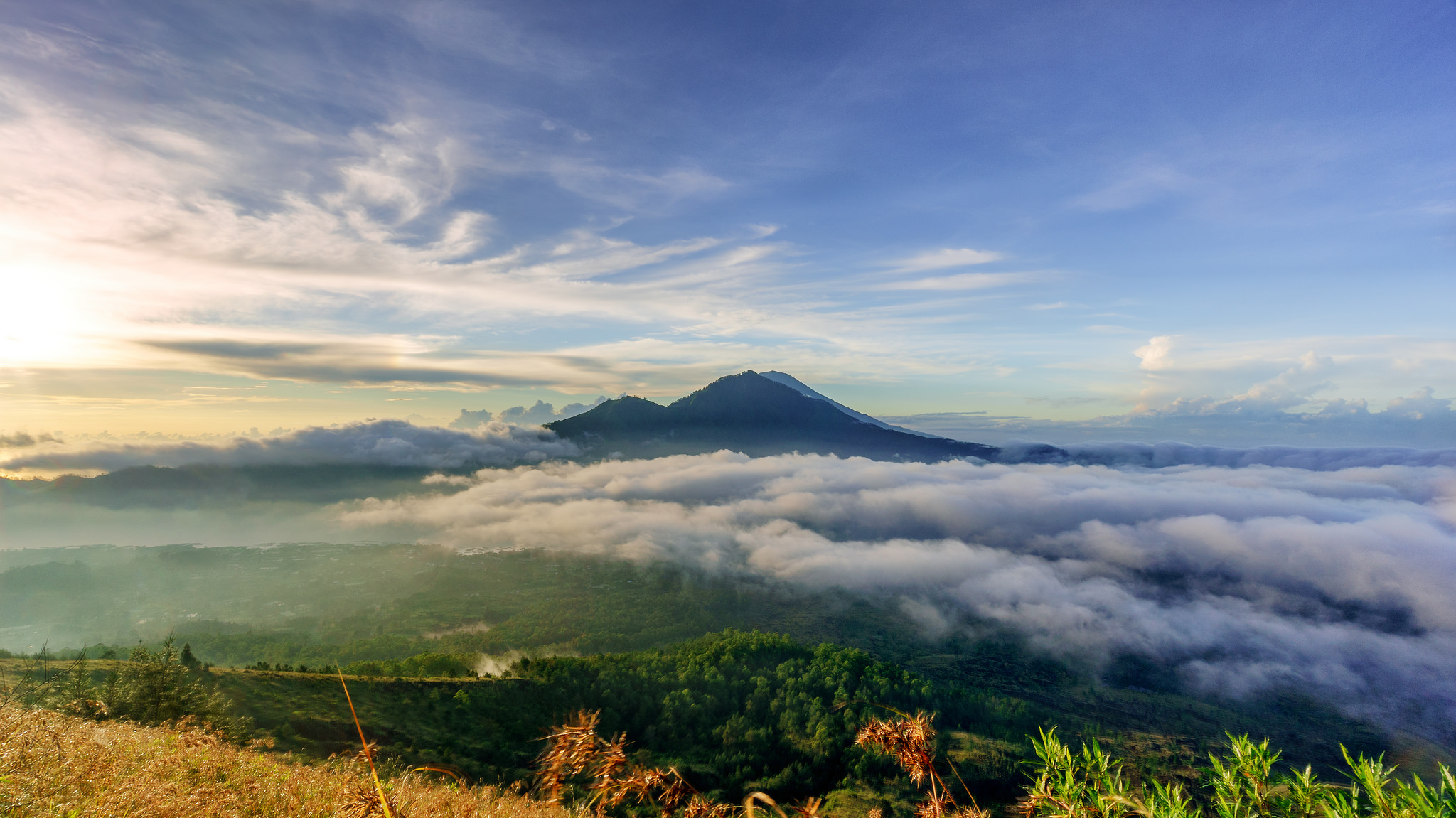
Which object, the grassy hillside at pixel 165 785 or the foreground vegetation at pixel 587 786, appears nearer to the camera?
the foreground vegetation at pixel 587 786

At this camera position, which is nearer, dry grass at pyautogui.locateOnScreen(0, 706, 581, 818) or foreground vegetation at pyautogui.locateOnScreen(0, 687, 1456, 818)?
foreground vegetation at pyautogui.locateOnScreen(0, 687, 1456, 818)

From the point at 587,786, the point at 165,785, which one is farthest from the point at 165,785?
the point at 587,786

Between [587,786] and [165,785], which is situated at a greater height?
[587,786]

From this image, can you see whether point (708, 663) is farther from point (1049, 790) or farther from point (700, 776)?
point (1049, 790)

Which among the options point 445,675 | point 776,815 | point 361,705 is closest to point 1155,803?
point 776,815

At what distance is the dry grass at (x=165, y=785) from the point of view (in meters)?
8.55

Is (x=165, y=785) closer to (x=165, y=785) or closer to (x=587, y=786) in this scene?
(x=165, y=785)

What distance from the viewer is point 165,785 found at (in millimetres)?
9008

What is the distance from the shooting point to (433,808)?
9852 mm

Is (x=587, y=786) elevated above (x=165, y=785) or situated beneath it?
elevated above

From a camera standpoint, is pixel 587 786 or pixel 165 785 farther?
pixel 165 785

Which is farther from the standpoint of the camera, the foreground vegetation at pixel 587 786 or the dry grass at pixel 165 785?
the dry grass at pixel 165 785

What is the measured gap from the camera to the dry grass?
28.1 ft

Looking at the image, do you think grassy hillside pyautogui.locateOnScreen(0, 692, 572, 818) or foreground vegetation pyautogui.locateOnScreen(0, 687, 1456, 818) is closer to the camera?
foreground vegetation pyautogui.locateOnScreen(0, 687, 1456, 818)
